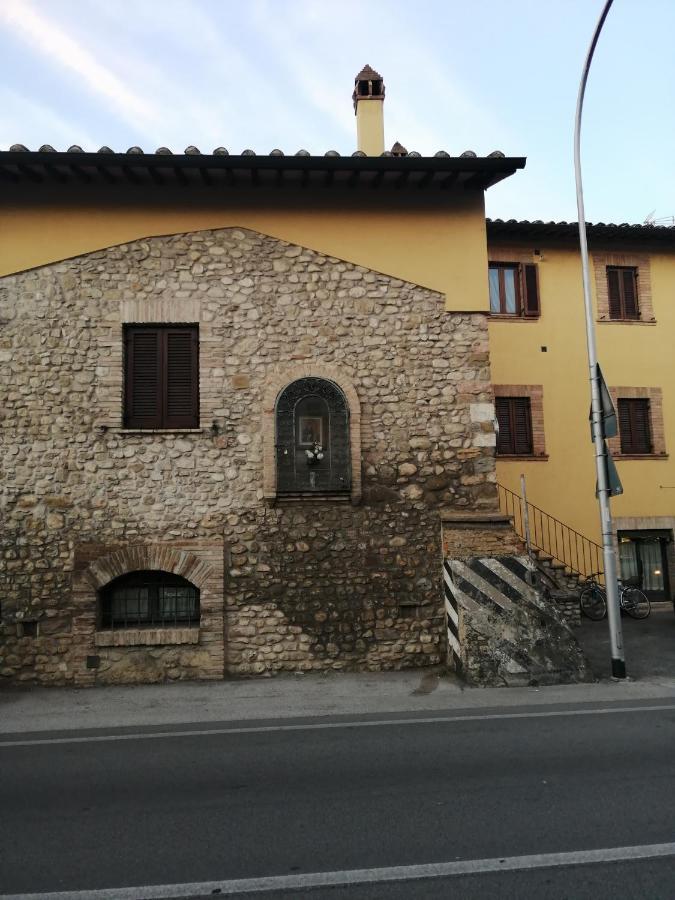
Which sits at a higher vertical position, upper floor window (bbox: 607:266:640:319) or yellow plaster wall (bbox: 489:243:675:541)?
upper floor window (bbox: 607:266:640:319)

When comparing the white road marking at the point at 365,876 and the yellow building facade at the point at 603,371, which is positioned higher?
the yellow building facade at the point at 603,371

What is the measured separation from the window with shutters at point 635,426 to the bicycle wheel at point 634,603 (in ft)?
10.8

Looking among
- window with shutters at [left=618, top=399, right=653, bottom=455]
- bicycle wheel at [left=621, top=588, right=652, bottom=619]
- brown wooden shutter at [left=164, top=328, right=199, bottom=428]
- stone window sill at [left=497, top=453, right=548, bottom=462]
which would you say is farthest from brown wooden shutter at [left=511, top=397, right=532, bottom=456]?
brown wooden shutter at [left=164, top=328, right=199, bottom=428]

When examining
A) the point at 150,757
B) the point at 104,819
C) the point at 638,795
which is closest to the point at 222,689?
the point at 150,757

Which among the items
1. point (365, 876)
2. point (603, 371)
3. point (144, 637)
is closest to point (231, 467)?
point (144, 637)

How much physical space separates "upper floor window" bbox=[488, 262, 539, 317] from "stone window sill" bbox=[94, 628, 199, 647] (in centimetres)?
1002

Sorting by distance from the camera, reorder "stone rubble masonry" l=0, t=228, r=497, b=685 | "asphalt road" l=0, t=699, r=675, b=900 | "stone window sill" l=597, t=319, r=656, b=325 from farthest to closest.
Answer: "stone window sill" l=597, t=319, r=656, b=325 < "stone rubble masonry" l=0, t=228, r=497, b=685 < "asphalt road" l=0, t=699, r=675, b=900

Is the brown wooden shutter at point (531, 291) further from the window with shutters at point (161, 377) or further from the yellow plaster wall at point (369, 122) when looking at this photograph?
the window with shutters at point (161, 377)

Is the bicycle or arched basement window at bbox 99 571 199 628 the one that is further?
the bicycle

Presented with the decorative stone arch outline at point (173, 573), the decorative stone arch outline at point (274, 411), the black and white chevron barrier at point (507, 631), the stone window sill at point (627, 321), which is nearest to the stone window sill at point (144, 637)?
the decorative stone arch outline at point (173, 573)

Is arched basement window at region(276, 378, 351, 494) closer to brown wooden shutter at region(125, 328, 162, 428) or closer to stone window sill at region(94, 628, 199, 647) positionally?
brown wooden shutter at region(125, 328, 162, 428)

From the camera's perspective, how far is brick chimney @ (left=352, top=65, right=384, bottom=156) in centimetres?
1226

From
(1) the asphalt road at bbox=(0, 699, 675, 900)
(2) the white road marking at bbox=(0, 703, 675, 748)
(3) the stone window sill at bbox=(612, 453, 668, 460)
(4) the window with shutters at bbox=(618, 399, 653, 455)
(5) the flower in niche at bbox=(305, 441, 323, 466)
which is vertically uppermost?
(4) the window with shutters at bbox=(618, 399, 653, 455)

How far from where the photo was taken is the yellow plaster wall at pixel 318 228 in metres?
9.89
